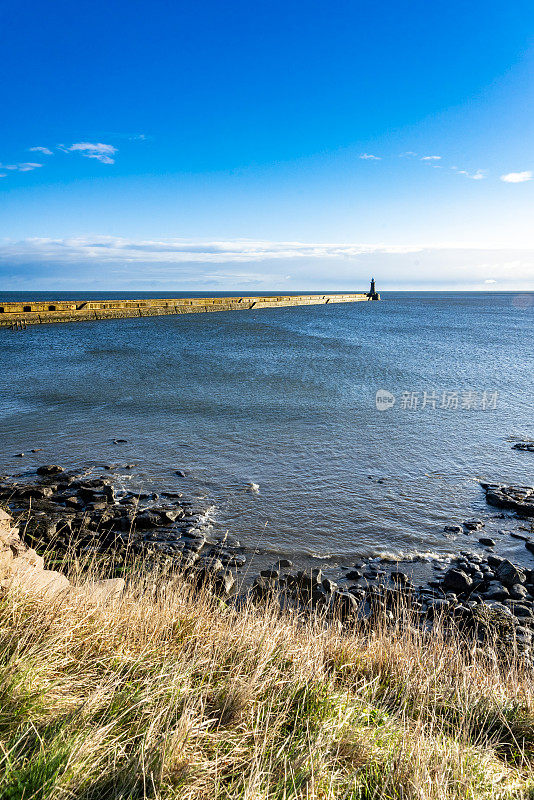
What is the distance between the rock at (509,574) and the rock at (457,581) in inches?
23.4

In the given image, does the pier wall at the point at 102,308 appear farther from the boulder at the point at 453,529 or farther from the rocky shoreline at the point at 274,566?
the boulder at the point at 453,529

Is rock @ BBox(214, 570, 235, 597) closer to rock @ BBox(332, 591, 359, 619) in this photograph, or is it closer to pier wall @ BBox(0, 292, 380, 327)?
rock @ BBox(332, 591, 359, 619)

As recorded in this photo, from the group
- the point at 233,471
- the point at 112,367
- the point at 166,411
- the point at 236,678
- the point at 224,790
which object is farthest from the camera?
the point at 112,367

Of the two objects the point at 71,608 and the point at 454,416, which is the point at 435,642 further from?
the point at 454,416

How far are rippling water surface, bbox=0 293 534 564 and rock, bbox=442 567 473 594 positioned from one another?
3.86ft

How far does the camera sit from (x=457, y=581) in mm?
8383

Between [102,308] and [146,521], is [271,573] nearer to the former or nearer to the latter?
[146,521]

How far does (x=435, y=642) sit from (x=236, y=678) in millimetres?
2385

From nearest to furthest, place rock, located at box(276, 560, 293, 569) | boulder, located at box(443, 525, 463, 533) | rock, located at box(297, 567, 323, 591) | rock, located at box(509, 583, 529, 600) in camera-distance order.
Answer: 1. rock, located at box(509, 583, 529, 600)
2. rock, located at box(297, 567, 323, 591)
3. rock, located at box(276, 560, 293, 569)
4. boulder, located at box(443, 525, 463, 533)

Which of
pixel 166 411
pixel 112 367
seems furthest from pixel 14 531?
pixel 112 367

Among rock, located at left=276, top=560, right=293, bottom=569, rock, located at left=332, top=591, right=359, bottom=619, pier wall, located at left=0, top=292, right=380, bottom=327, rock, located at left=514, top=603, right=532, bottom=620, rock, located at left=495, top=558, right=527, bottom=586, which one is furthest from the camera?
pier wall, located at left=0, top=292, right=380, bottom=327

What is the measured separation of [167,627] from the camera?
195 inches

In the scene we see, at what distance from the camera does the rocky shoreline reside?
7.51m

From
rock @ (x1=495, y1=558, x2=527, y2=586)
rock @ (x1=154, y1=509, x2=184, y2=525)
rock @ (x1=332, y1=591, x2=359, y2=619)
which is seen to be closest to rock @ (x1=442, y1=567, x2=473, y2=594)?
rock @ (x1=495, y1=558, x2=527, y2=586)
